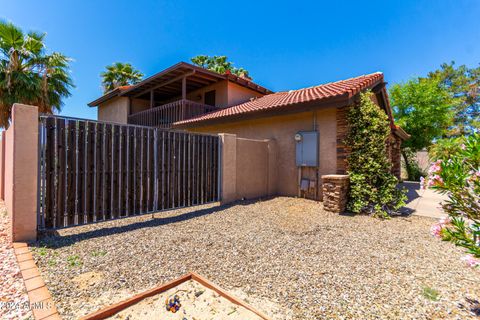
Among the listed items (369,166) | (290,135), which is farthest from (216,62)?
(369,166)

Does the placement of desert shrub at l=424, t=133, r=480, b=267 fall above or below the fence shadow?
above

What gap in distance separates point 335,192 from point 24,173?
7205mm

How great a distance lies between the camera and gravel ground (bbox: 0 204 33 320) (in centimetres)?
220

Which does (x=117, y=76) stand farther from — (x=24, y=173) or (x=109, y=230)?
(x=109, y=230)

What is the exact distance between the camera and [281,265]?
3299 millimetres

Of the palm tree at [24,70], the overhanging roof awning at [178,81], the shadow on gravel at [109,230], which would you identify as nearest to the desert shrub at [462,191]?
the shadow on gravel at [109,230]

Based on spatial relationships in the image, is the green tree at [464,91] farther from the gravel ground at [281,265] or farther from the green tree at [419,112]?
the gravel ground at [281,265]

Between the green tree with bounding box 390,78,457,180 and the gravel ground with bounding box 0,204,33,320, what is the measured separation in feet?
66.1

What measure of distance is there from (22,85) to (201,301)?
15191 millimetres

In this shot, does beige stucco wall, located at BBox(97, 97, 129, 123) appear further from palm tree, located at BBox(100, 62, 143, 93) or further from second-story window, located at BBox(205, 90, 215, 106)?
second-story window, located at BBox(205, 90, 215, 106)

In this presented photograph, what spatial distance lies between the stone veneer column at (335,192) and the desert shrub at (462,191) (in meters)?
3.72

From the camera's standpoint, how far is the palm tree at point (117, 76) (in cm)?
2127

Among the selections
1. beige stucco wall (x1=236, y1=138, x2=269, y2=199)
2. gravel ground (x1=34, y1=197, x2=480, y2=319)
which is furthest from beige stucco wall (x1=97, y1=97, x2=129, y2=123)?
gravel ground (x1=34, y1=197, x2=480, y2=319)

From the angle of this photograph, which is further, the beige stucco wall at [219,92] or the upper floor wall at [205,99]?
the upper floor wall at [205,99]
